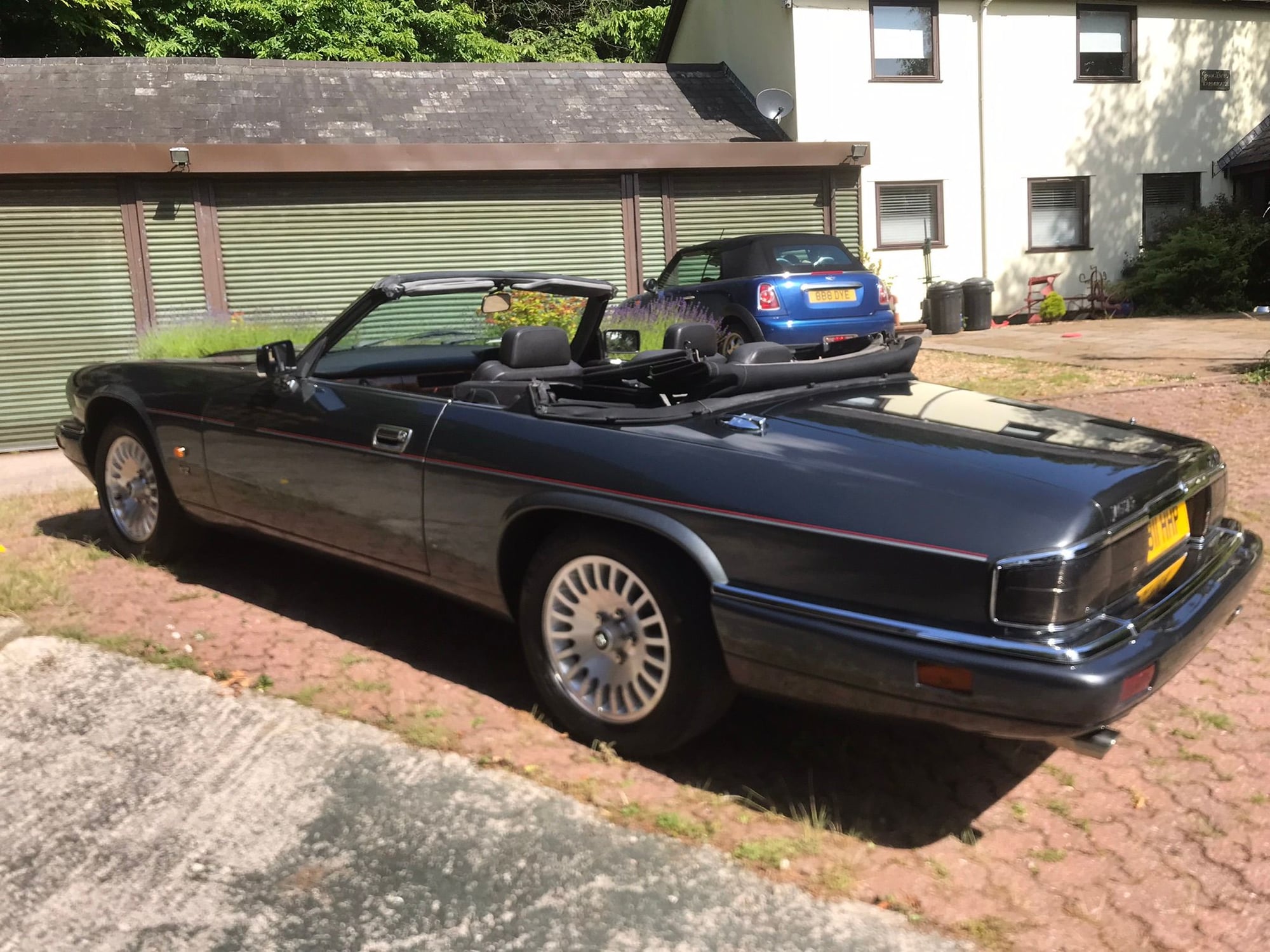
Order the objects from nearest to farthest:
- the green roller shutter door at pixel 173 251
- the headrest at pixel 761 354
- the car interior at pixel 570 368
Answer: the car interior at pixel 570 368 < the headrest at pixel 761 354 < the green roller shutter door at pixel 173 251

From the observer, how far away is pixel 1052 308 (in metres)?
17.7

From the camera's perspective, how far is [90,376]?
208 inches

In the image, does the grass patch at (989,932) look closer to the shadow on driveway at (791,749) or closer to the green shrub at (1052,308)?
the shadow on driveway at (791,749)

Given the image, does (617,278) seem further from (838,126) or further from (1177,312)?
(1177,312)

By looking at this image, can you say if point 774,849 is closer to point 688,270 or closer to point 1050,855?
point 1050,855

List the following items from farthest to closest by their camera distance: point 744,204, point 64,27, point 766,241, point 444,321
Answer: point 64,27, point 744,204, point 766,241, point 444,321

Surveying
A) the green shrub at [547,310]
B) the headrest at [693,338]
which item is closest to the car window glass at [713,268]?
the green shrub at [547,310]

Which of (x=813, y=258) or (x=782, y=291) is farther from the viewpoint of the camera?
(x=813, y=258)

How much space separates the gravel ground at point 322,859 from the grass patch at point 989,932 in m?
0.09

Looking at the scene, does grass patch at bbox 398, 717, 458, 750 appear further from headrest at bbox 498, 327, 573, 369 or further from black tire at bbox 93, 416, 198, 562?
black tire at bbox 93, 416, 198, 562

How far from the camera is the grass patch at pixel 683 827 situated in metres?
2.93

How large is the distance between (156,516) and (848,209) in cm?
1201

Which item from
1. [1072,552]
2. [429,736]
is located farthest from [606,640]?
[1072,552]

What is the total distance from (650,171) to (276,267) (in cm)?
470
